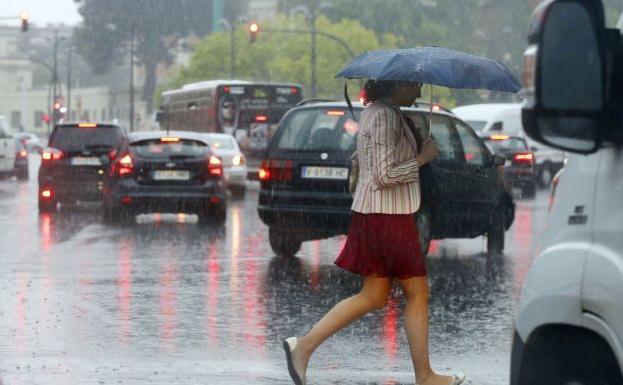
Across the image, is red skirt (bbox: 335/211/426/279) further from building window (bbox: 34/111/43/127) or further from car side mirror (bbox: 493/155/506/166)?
building window (bbox: 34/111/43/127)

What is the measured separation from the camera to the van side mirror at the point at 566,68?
3822 millimetres

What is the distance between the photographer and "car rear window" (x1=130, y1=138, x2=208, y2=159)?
2180 cm

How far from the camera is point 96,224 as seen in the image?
21969mm

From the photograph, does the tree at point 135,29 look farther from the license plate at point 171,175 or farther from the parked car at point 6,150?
the license plate at point 171,175

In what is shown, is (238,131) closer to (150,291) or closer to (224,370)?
(150,291)

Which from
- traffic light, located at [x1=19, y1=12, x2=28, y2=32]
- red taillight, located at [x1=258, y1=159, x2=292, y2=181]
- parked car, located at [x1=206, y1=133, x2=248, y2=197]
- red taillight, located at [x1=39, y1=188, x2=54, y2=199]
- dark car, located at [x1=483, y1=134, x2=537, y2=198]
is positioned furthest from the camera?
traffic light, located at [x1=19, y1=12, x2=28, y2=32]

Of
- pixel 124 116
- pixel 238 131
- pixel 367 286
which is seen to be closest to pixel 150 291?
pixel 367 286

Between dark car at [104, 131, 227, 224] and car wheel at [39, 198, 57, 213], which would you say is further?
car wheel at [39, 198, 57, 213]

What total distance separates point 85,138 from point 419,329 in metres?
18.8

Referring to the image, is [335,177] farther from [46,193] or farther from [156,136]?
[46,193]

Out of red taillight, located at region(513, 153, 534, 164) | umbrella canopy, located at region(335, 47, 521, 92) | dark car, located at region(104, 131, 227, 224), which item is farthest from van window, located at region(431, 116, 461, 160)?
red taillight, located at region(513, 153, 534, 164)

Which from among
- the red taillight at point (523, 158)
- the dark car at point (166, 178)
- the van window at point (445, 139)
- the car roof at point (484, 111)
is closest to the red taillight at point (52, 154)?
the dark car at point (166, 178)

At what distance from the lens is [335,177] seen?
15023mm

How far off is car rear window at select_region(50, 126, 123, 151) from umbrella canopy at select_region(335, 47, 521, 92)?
17.4m
